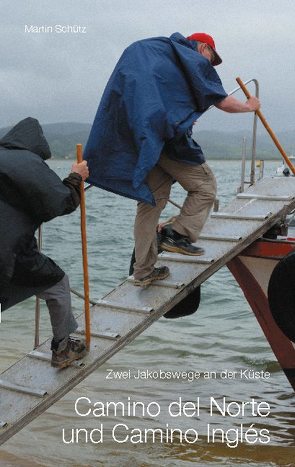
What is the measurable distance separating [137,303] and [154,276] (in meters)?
0.30

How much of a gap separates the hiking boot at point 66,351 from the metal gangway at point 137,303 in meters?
0.05

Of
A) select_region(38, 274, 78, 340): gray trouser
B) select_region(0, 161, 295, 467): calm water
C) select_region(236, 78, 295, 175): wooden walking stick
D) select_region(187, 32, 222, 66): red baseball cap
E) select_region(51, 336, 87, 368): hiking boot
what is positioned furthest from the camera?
select_region(0, 161, 295, 467): calm water

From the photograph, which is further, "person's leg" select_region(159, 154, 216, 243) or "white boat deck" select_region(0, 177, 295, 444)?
"person's leg" select_region(159, 154, 216, 243)

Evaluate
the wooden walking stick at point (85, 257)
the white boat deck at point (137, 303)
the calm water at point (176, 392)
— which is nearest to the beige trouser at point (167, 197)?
the white boat deck at point (137, 303)

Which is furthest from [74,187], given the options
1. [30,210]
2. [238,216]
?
[238,216]

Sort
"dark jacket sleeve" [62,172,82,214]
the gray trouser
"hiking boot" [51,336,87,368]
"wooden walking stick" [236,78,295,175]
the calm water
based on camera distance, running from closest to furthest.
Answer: "dark jacket sleeve" [62,172,82,214], the gray trouser, "hiking boot" [51,336,87,368], "wooden walking stick" [236,78,295,175], the calm water

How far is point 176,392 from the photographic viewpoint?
8.81m

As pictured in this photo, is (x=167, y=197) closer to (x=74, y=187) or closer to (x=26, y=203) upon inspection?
(x=74, y=187)

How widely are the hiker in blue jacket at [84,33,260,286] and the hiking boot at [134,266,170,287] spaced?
266mm

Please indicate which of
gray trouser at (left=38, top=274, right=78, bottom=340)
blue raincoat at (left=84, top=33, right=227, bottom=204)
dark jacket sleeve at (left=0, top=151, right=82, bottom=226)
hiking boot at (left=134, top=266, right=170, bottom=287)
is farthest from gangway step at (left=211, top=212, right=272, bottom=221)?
dark jacket sleeve at (left=0, top=151, right=82, bottom=226)

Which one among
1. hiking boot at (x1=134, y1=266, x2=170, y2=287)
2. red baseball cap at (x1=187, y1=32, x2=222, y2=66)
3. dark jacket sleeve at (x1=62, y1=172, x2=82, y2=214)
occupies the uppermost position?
red baseball cap at (x1=187, y1=32, x2=222, y2=66)

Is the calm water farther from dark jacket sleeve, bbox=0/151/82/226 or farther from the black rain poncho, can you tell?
dark jacket sleeve, bbox=0/151/82/226

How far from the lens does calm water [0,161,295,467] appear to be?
22.0 ft

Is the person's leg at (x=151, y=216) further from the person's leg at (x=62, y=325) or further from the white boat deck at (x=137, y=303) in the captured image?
the person's leg at (x=62, y=325)
